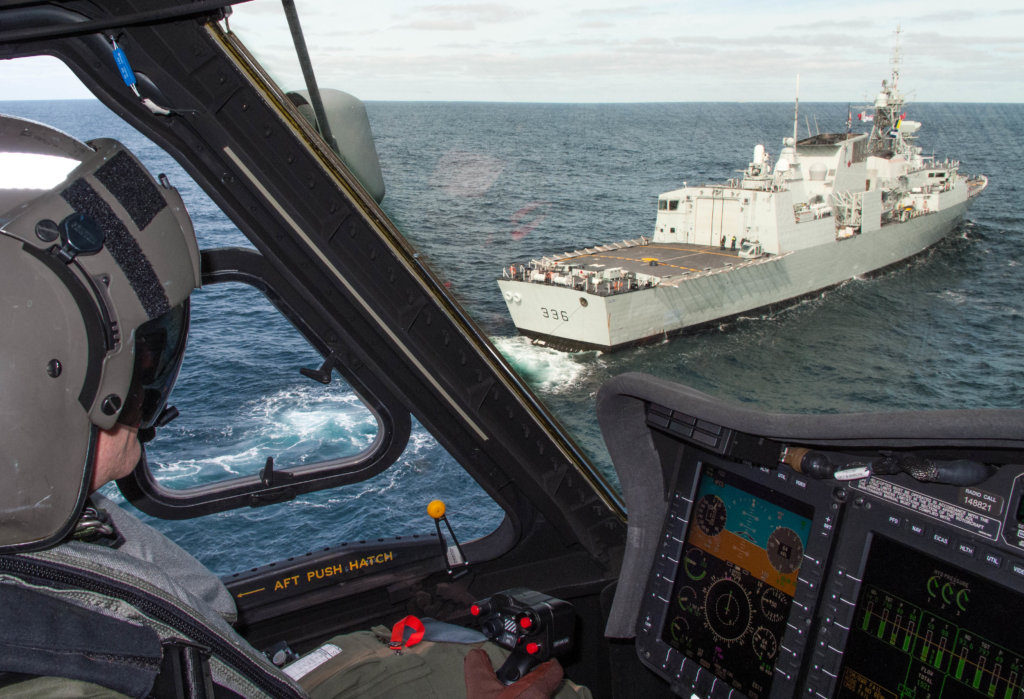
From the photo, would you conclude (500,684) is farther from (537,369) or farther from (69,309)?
(537,369)

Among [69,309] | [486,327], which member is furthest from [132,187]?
[486,327]

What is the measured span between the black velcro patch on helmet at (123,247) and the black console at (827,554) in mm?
1160

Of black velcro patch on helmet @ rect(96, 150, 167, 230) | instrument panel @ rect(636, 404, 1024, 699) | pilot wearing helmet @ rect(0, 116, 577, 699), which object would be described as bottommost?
instrument panel @ rect(636, 404, 1024, 699)

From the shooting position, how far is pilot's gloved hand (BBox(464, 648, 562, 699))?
1137mm

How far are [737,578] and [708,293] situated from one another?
6.29 metres

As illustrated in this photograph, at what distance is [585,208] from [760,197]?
→ 365 inches

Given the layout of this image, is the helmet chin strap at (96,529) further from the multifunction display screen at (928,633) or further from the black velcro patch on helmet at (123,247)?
the multifunction display screen at (928,633)

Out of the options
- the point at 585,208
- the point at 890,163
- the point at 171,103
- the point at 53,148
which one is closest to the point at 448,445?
the point at 171,103

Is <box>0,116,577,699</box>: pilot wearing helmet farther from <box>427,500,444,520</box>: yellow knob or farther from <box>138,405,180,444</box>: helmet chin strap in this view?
<box>427,500,444,520</box>: yellow knob

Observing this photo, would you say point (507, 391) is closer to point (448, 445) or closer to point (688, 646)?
point (448, 445)

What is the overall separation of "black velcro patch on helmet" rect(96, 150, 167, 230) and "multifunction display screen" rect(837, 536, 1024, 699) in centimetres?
147

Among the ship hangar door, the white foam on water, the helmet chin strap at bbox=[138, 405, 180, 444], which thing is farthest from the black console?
the ship hangar door

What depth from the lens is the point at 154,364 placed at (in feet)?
3.36

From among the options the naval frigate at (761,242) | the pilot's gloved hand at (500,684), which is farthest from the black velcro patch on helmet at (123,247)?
the naval frigate at (761,242)
